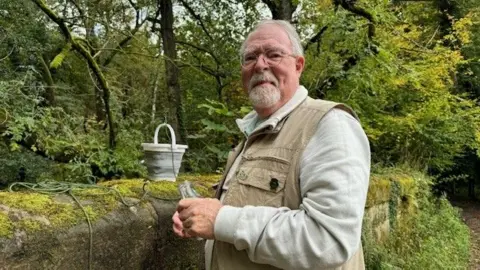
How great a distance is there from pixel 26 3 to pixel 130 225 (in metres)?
5.99

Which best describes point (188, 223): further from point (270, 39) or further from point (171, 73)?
point (171, 73)

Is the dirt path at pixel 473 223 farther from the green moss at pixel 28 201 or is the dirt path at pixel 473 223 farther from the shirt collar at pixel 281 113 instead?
the green moss at pixel 28 201

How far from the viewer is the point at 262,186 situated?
4.36 feet

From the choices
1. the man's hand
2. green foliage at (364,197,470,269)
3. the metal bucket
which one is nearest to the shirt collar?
the man's hand

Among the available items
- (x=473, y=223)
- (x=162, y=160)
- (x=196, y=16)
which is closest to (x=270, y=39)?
(x=162, y=160)

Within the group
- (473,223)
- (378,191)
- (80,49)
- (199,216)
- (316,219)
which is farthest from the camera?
(473,223)

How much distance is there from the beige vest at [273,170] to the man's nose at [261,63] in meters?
0.22

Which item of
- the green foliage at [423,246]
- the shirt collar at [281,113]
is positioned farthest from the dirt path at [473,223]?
the shirt collar at [281,113]

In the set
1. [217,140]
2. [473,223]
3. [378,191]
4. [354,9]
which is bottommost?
[473,223]

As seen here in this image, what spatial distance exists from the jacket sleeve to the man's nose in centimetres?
45

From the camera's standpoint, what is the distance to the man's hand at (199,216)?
4.08 feet

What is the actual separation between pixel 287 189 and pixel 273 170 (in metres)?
0.08

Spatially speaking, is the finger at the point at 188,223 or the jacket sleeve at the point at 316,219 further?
the finger at the point at 188,223

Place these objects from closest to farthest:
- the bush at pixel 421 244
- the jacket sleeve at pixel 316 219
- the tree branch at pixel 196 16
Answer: the jacket sleeve at pixel 316 219 → the bush at pixel 421 244 → the tree branch at pixel 196 16
